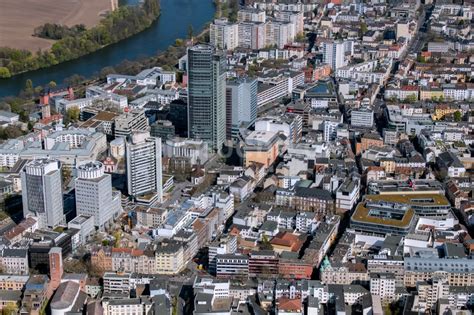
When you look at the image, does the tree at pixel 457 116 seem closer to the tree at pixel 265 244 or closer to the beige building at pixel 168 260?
the tree at pixel 265 244

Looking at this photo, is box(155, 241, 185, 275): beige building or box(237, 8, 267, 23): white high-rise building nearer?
box(155, 241, 185, 275): beige building

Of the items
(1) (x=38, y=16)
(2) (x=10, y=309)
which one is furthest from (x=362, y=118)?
(1) (x=38, y=16)

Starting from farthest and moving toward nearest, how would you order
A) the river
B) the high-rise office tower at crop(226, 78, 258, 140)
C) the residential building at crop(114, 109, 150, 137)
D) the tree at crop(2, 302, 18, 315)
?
the river, the residential building at crop(114, 109, 150, 137), the high-rise office tower at crop(226, 78, 258, 140), the tree at crop(2, 302, 18, 315)

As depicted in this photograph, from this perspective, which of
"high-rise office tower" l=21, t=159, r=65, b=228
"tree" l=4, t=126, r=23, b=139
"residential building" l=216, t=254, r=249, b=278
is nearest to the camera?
"residential building" l=216, t=254, r=249, b=278

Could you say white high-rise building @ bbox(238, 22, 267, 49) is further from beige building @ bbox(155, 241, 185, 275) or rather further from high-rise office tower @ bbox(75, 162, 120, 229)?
beige building @ bbox(155, 241, 185, 275)

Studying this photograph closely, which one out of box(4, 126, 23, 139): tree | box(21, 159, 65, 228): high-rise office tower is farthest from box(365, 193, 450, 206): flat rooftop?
box(4, 126, 23, 139): tree

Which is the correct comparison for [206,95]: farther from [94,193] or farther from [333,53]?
[333,53]
